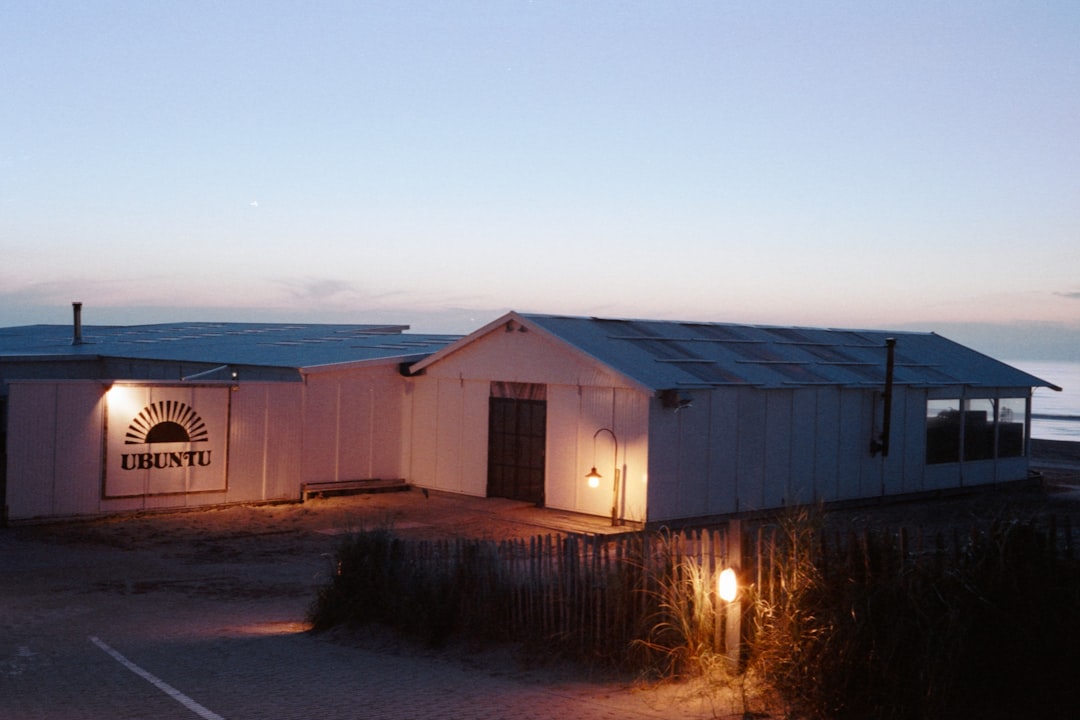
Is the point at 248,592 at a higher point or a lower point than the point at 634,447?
lower

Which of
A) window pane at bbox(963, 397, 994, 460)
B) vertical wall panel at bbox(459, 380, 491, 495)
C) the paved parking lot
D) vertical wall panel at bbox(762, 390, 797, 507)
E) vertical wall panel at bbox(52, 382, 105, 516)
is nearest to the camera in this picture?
the paved parking lot

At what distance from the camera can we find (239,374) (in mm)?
24344

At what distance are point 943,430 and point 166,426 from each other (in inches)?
654

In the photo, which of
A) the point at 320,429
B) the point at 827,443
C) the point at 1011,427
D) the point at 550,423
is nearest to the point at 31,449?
the point at 320,429

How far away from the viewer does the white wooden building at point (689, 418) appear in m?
19.1

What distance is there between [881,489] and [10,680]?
1813 centimetres

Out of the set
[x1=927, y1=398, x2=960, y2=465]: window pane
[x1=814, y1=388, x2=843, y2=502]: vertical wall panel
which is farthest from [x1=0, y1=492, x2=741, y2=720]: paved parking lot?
[x1=927, y1=398, x2=960, y2=465]: window pane

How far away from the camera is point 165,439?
20156 millimetres

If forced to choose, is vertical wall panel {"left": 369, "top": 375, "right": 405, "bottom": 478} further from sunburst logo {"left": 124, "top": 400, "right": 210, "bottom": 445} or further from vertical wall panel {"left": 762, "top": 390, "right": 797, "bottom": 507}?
vertical wall panel {"left": 762, "top": 390, "right": 797, "bottom": 507}

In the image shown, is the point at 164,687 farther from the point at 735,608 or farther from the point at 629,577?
the point at 735,608

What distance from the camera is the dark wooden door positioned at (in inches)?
822

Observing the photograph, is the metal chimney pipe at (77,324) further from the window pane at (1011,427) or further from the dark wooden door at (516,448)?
the window pane at (1011,427)

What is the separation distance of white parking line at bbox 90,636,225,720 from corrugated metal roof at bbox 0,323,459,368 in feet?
39.7

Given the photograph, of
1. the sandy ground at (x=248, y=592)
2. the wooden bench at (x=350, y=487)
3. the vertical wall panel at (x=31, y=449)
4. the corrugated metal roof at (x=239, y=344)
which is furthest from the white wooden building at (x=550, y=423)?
the sandy ground at (x=248, y=592)
